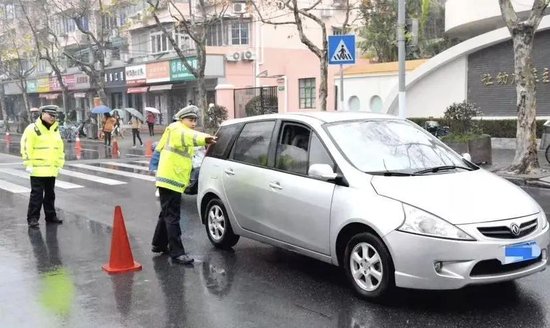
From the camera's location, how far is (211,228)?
709 cm

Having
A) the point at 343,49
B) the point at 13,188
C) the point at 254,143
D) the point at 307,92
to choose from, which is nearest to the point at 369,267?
the point at 254,143

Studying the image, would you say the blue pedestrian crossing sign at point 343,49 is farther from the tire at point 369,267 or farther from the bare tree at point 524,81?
the tire at point 369,267

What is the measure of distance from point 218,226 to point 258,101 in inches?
934

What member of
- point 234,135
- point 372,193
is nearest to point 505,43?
point 234,135

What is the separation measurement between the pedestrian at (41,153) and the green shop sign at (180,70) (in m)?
24.1

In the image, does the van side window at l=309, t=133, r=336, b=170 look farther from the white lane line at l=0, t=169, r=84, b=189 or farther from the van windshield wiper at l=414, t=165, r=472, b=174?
the white lane line at l=0, t=169, r=84, b=189

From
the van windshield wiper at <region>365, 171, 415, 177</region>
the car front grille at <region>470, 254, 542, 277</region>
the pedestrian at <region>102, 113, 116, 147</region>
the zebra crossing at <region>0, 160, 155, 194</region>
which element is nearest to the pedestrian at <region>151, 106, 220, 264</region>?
the van windshield wiper at <region>365, 171, 415, 177</region>

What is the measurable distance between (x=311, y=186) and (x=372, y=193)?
0.73m

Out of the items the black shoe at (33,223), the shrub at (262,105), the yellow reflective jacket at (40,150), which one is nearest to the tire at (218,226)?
the yellow reflective jacket at (40,150)

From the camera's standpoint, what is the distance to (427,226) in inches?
181

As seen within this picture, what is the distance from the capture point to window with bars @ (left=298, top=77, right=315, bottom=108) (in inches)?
1138

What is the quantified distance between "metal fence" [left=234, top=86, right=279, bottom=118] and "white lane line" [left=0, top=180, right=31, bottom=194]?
16.8 m

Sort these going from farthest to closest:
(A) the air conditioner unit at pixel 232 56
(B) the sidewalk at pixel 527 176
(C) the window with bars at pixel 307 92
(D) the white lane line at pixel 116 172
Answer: (A) the air conditioner unit at pixel 232 56
(C) the window with bars at pixel 307 92
(D) the white lane line at pixel 116 172
(B) the sidewalk at pixel 527 176

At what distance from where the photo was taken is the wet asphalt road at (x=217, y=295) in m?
4.68
